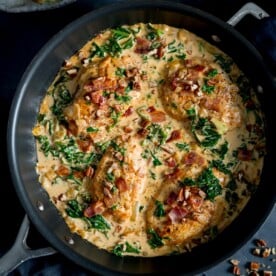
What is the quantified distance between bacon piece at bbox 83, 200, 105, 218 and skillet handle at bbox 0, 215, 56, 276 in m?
0.45

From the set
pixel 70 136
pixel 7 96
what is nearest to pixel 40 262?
pixel 70 136

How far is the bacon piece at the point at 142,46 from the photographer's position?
5.53m

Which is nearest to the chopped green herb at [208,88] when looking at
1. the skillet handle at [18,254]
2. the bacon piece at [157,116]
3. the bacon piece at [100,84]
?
the bacon piece at [157,116]

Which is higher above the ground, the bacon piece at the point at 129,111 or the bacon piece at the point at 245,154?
the bacon piece at the point at 129,111

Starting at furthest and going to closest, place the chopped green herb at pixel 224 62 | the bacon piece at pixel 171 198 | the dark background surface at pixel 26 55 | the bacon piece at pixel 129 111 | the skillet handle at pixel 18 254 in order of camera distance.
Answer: the dark background surface at pixel 26 55, the chopped green herb at pixel 224 62, the bacon piece at pixel 129 111, the bacon piece at pixel 171 198, the skillet handle at pixel 18 254

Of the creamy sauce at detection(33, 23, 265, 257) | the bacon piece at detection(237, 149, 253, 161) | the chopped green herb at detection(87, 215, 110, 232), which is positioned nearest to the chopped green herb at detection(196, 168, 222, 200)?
the creamy sauce at detection(33, 23, 265, 257)

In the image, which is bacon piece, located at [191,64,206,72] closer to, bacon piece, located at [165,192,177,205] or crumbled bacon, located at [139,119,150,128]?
crumbled bacon, located at [139,119,150,128]

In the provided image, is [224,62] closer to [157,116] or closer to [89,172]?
[157,116]

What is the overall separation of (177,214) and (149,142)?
682mm

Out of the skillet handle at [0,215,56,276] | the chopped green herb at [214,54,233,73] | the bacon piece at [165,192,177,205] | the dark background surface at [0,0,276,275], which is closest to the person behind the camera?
the skillet handle at [0,215,56,276]

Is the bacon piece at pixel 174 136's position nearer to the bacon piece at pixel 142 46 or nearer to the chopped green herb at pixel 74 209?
the bacon piece at pixel 142 46

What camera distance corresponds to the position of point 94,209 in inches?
215

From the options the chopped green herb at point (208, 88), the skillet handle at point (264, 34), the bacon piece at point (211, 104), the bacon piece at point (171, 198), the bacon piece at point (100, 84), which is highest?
the skillet handle at point (264, 34)

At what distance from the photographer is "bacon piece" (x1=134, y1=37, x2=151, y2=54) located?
5.53 m
